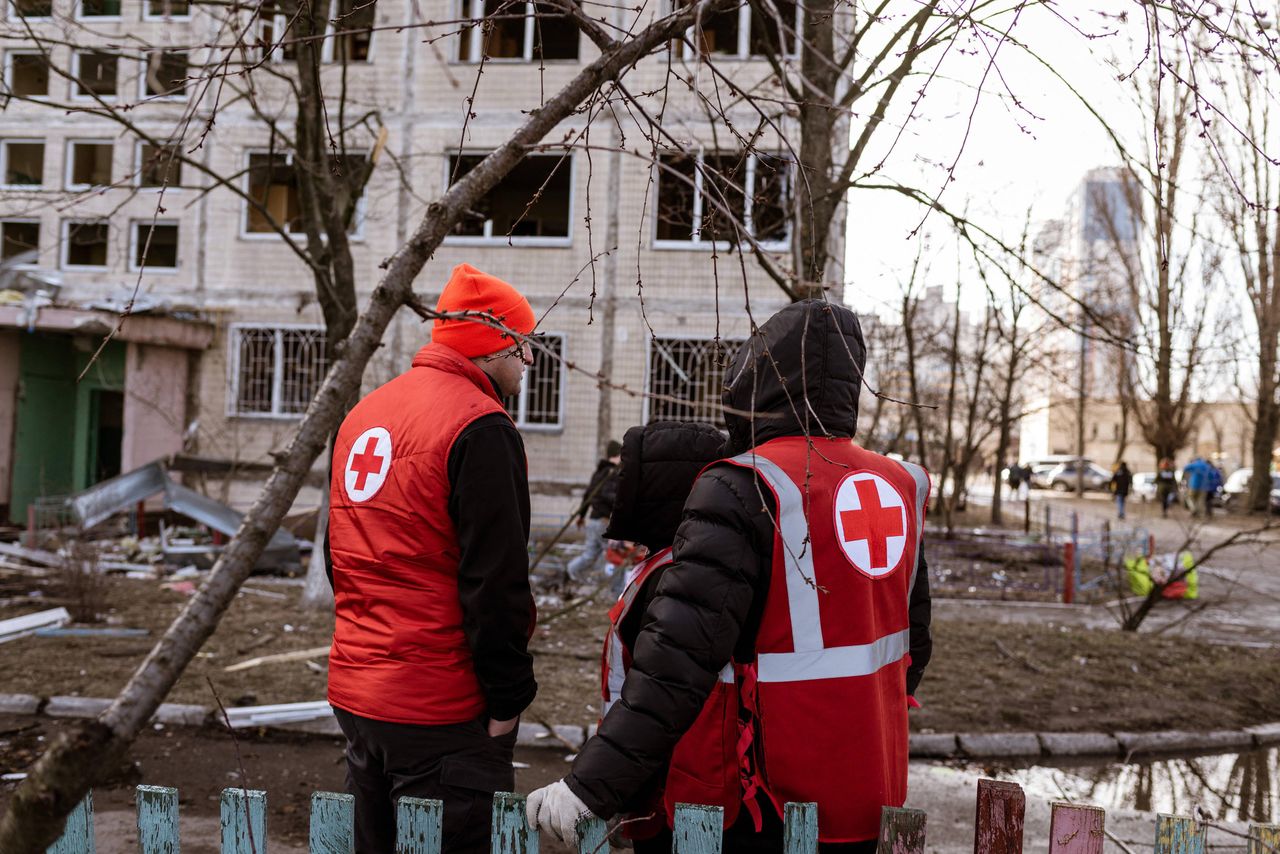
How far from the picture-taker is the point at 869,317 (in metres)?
15.3

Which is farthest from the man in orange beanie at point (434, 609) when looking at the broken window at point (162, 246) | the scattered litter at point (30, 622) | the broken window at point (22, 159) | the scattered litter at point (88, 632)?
the broken window at point (22, 159)

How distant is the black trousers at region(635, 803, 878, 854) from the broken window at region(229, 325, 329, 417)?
52.8 ft

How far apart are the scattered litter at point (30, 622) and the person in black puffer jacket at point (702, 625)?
766 cm

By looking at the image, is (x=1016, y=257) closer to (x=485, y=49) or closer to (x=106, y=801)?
(x=485, y=49)

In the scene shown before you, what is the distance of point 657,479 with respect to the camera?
2631 millimetres

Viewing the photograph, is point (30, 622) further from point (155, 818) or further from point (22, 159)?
point (22, 159)

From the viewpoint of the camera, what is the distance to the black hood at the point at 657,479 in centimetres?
263

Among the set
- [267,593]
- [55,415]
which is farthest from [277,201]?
[267,593]

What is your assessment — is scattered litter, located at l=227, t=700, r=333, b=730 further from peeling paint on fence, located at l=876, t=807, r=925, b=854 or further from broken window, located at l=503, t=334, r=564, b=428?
broken window, located at l=503, t=334, r=564, b=428

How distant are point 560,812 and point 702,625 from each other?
1.50 feet

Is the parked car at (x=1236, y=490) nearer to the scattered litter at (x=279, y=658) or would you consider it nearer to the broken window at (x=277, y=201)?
the broken window at (x=277, y=201)

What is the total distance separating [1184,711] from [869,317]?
917cm

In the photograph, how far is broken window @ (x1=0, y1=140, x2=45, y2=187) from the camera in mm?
18594

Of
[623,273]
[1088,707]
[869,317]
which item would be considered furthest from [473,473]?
[623,273]
